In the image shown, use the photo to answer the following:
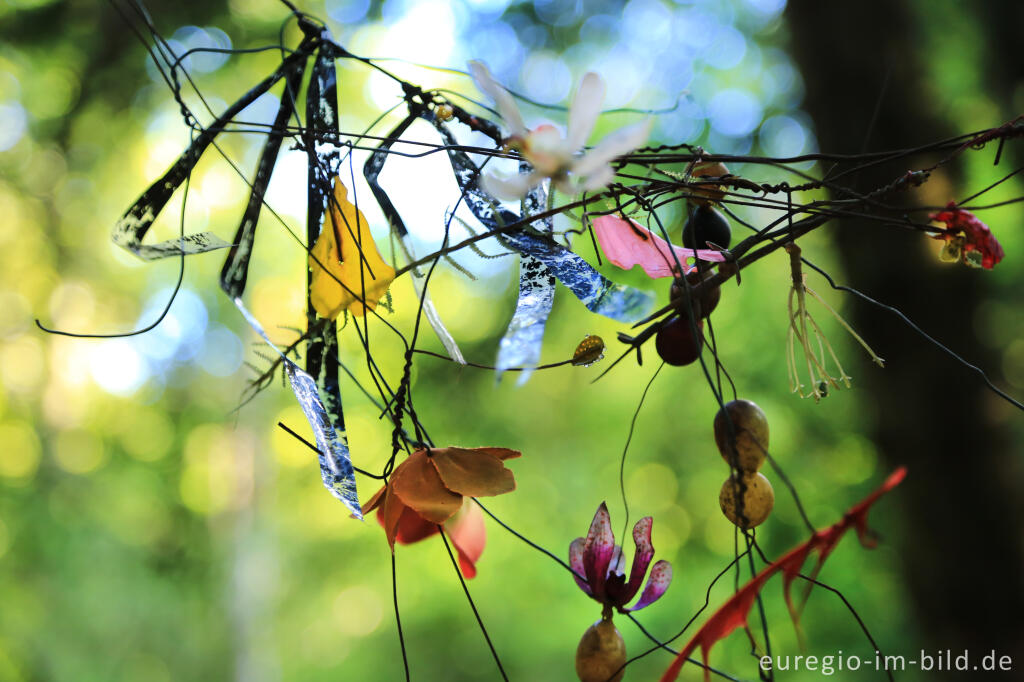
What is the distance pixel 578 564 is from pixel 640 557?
28 millimetres

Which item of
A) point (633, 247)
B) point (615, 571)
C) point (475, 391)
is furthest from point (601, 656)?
point (475, 391)

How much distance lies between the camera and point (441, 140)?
0.88 feet

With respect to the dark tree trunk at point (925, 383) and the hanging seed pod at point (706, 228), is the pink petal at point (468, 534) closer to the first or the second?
the hanging seed pod at point (706, 228)

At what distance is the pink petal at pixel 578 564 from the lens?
25 centimetres

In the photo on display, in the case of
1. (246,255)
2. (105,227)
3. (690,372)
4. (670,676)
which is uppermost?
(105,227)

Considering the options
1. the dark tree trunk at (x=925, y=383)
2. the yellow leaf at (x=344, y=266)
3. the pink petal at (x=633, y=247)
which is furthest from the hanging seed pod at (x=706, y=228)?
the dark tree trunk at (x=925, y=383)

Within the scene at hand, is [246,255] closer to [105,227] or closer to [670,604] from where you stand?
[670,604]

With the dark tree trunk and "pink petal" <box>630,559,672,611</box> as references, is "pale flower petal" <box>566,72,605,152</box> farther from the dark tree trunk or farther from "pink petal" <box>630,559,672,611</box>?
the dark tree trunk

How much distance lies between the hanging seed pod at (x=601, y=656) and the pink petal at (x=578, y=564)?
0.02 m

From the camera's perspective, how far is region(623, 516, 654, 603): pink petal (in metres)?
0.24

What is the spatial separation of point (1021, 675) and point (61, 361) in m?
2.94

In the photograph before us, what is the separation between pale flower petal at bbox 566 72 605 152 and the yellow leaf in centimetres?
9

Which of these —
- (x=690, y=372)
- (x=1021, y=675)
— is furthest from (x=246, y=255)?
(x=690, y=372)

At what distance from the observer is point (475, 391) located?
2.25 m
